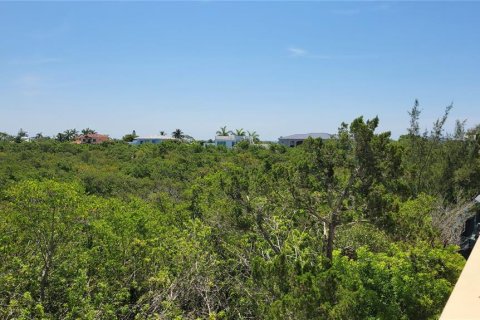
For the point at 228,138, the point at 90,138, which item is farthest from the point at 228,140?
the point at 90,138

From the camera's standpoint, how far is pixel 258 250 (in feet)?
41.2

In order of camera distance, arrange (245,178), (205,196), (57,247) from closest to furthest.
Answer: (57,247)
(245,178)
(205,196)

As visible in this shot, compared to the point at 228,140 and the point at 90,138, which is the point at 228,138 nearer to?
the point at 228,140

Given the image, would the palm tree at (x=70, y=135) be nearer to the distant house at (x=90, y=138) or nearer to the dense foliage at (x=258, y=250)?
the distant house at (x=90, y=138)

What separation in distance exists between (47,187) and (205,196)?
270 inches

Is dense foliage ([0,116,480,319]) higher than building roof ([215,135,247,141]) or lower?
lower

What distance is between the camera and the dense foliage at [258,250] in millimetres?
7930

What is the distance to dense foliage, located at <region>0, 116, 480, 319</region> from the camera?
7.93m

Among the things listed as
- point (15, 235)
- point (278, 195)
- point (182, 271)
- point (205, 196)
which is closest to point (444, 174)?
point (205, 196)

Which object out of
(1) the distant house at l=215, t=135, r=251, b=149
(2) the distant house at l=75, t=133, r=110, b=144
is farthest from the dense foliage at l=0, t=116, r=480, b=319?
(2) the distant house at l=75, t=133, r=110, b=144

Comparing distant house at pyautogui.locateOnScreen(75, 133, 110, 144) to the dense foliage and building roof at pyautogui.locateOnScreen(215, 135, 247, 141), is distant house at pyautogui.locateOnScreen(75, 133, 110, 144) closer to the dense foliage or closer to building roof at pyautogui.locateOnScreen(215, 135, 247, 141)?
building roof at pyautogui.locateOnScreen(215, 135, 247, 141)

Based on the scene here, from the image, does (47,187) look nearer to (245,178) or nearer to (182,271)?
(182,271)

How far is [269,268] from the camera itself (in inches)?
276

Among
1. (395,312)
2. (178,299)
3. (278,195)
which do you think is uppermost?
(278,195)
